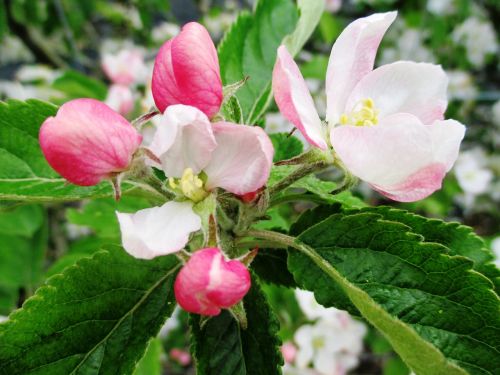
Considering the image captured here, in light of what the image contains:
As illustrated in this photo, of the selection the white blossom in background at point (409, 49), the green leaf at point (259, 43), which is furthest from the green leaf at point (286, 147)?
the white blossom in background at point (409, 49)

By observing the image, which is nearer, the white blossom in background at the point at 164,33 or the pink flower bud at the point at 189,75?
the pink flower bud at the point at 189,75

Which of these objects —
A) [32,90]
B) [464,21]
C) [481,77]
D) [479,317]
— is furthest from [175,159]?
[481,77]

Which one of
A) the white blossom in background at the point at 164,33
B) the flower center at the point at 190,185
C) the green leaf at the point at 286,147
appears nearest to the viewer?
the flower center at the point at 190,185

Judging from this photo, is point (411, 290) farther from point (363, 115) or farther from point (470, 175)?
point (470, 175)

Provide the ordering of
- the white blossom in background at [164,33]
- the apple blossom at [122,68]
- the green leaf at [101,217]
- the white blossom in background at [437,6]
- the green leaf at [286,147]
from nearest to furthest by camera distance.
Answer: the green leaf at [286,147], the green leaf at [101,217], the apple blossom at [122,68], the white blossom in background at [437,6], the white blossom in background at [164,33]

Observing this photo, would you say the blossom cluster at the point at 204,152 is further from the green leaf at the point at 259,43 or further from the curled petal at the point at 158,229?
the green leaf at the point at 259,43

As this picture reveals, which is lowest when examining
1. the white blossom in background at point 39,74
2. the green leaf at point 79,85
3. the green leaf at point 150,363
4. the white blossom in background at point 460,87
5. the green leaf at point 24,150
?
the white blossom in background at point 460,87

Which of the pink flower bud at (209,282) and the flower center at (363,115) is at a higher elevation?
the flower center at (363,115)

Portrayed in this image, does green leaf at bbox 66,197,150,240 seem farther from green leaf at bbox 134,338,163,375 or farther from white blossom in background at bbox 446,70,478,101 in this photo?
white blossom in background at bbox 446,70,478,101
